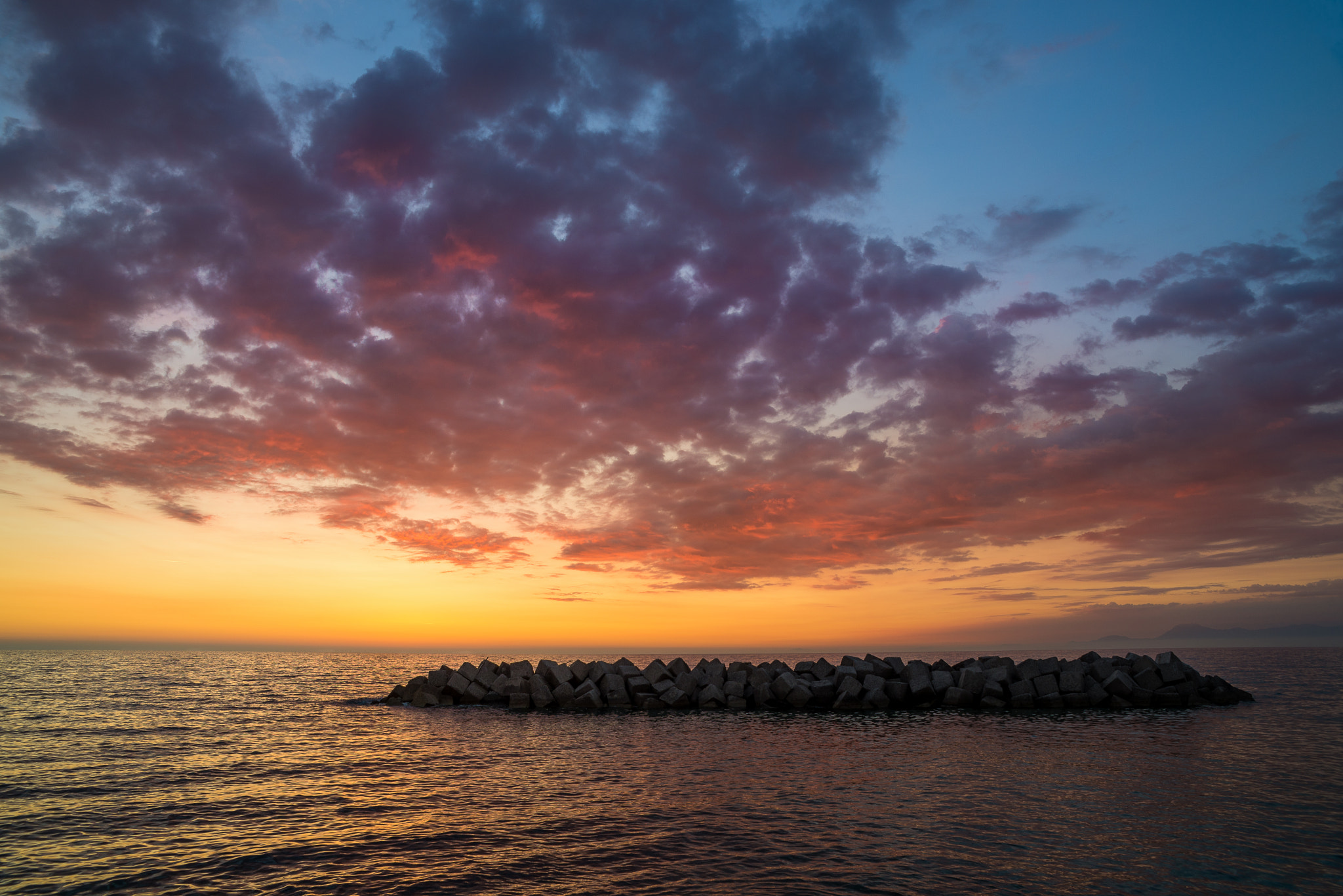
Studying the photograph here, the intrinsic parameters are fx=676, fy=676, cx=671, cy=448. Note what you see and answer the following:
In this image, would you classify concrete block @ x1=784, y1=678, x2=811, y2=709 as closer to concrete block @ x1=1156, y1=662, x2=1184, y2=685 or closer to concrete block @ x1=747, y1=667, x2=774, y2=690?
concrete block @ x1=747, y1=667, x2=774, y2=690

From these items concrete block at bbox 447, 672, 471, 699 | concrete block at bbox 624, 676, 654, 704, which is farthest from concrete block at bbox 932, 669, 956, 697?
concrete block at bbox 447, 672, 471, 699

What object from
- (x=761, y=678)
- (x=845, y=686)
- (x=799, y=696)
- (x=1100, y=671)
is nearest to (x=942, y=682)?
(x=845, y=686)

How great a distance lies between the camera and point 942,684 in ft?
118

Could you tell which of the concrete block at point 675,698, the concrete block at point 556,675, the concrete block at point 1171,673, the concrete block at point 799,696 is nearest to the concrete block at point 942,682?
the concrete block at point 799,696

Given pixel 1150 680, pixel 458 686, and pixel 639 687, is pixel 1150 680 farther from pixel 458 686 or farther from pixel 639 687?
pixel 458 686

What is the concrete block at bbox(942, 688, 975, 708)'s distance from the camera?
1382 inches

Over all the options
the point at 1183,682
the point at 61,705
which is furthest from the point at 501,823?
the point at 61,705

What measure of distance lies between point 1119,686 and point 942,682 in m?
8.55

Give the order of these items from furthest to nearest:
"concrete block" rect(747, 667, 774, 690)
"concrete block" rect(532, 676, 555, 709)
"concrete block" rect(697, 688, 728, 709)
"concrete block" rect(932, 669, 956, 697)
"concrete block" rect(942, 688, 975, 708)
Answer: "concrete block" rect(747, 667, 774, 690)
"concrete block" rect(532, 676, 555, 709)
"concrete block" rect(697, 688, 728, 709)
"concrete block" rect(932, 669, 956, 697)
"concrete block" rect(942, 688, 975, 708)

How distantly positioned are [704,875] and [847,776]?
8.60m

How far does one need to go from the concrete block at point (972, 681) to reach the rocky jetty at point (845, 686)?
42 mm

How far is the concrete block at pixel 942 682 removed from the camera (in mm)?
35625

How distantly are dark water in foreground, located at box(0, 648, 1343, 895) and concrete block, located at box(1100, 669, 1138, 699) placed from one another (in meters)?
3.68

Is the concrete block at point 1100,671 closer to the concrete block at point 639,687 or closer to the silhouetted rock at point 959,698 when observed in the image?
the silhouetted rock at point 959,698
